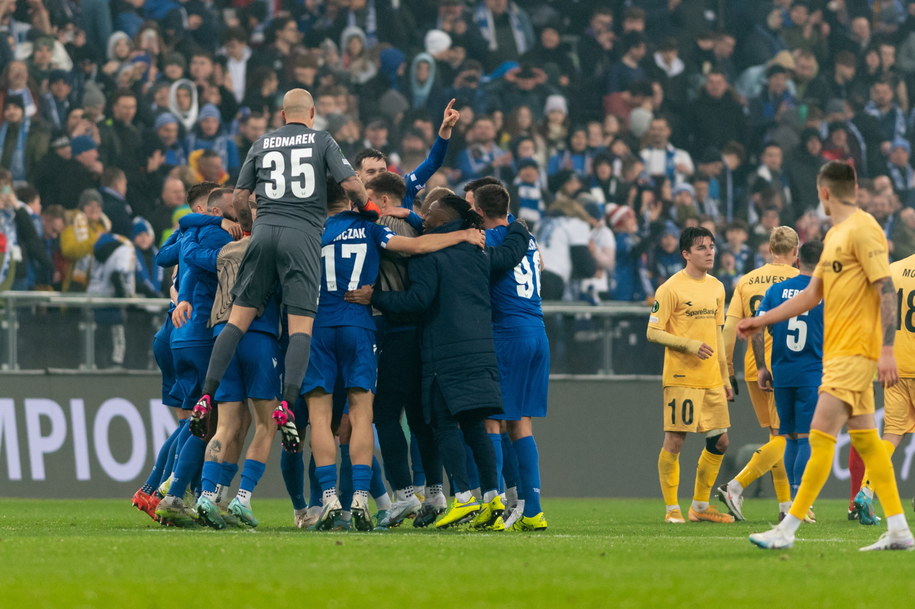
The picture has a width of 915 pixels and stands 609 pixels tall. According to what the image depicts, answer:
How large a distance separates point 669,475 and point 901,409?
1.93 m

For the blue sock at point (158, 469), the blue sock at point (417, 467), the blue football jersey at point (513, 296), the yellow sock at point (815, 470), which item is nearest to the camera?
the yellow sock at point (815, 470)

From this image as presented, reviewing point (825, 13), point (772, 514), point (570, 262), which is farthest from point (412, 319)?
point (825, 13)

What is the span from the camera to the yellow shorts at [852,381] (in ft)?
24.1

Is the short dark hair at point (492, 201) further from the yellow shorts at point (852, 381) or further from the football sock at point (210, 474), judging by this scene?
the yellow shorts at point (852, 381)

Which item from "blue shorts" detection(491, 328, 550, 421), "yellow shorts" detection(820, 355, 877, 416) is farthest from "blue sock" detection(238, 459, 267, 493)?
"yellow shorts" detection(820, 355, 877, 416)

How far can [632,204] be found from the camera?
1873 centimetres

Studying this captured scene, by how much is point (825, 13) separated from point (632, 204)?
20.6 ft

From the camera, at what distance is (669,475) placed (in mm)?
11883

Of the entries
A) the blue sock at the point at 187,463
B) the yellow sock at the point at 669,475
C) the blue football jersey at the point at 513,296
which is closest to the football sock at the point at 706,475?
the yellow sock at the point at 669,475

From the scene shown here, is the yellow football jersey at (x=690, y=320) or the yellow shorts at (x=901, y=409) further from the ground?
the yellow football jersey at (x=690, y=320)

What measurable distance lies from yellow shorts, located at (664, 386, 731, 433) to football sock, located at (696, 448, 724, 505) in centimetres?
25

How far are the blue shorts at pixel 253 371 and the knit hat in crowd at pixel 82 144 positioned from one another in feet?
26.9

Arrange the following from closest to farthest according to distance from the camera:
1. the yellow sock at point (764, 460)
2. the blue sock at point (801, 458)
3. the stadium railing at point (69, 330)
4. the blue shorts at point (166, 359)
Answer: the blue shorts at point (166, 359) < the blue sock at point (801, 458) < the yellow sock at point (764, 460) < the stadium railing at point (69, 330)

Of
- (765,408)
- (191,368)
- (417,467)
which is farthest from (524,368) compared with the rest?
A: (765,408)
